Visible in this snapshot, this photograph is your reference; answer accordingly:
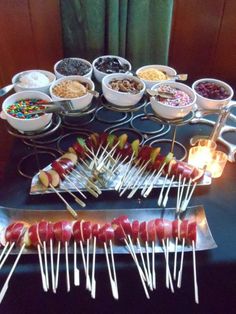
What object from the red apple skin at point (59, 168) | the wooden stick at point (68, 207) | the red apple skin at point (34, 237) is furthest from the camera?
the red apple skin at point (59, 168)

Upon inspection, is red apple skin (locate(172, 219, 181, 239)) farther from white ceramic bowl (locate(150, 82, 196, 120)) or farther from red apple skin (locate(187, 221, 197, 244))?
white ceramic bowl (locate(150, 82, 196, 120))

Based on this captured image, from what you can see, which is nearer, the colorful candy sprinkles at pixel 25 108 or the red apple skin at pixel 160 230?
the red apple skin at pixel 160 230

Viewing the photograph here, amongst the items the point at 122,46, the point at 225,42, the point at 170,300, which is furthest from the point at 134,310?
the point at 225,42

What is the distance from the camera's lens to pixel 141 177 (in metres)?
1.11

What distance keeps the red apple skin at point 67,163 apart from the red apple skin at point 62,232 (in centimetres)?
25

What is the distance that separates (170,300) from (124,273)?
204 millimetres

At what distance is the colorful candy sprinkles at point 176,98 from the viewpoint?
1071mm

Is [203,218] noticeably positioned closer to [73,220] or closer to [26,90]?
[73,220]

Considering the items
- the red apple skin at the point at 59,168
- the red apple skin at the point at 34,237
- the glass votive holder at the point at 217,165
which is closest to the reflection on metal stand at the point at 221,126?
the glass votive holder at the point at 217,165

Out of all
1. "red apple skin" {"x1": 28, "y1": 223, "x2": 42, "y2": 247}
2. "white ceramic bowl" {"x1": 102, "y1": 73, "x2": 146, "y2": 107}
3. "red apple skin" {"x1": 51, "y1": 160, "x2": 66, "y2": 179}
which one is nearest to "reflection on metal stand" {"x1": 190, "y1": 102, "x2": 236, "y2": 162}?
"white ceramic bowl" {"x1": 102, "y1": 73, "x2": 146, "y2": 107}

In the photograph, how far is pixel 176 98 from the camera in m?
1.09

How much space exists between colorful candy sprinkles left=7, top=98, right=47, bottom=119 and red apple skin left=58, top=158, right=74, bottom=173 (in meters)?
0.19

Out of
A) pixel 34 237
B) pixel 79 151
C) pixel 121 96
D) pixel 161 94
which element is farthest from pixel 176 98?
pixel 34 237

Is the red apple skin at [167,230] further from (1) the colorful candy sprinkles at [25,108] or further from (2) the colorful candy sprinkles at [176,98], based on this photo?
(1) the colorful candy sprinkles at [25,108]
